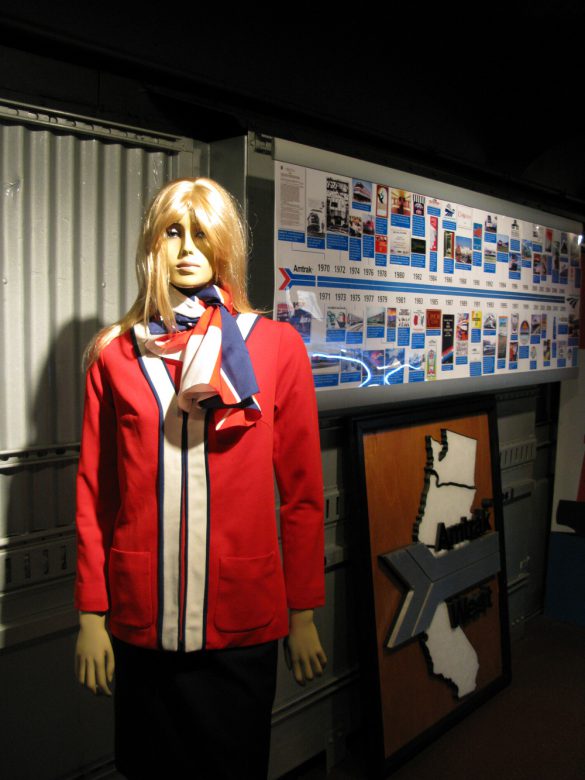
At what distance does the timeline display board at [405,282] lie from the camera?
2160mm

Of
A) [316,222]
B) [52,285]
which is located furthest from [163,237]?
[316,222]

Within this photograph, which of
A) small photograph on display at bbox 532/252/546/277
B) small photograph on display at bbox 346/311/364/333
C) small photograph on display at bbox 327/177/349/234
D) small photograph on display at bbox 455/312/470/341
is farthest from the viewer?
small photograph on display at bbox 532/252/546/277

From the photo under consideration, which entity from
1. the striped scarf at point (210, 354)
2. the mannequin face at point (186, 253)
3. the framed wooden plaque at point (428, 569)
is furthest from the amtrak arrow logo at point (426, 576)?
the mannequin face at point (186, 253)

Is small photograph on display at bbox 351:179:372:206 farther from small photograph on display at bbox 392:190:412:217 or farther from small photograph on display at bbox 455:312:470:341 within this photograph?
small photograph on display at bbox 455:312:470:341

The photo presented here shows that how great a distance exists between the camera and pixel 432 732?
2576 mm

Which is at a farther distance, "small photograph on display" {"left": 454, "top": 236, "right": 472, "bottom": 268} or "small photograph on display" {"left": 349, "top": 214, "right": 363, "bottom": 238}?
"small photograph on display" {"left": 454, "top": 236, "right": 472, "bottom": 268}

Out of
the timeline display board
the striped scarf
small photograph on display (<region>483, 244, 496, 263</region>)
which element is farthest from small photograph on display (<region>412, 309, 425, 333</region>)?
the striped scarf

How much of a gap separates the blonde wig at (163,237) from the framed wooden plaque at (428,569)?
3.41ft

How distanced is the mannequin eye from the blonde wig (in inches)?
0.5

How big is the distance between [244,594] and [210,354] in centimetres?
48

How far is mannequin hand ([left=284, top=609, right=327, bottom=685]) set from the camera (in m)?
1.55

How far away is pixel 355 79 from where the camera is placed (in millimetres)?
2680

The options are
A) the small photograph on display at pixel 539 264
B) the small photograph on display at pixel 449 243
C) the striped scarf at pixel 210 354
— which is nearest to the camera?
the striped scarf at pixel 210 354

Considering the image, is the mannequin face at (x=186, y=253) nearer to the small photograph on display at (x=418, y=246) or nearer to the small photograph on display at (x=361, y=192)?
the small photograph on display at (x=361, y=192)
